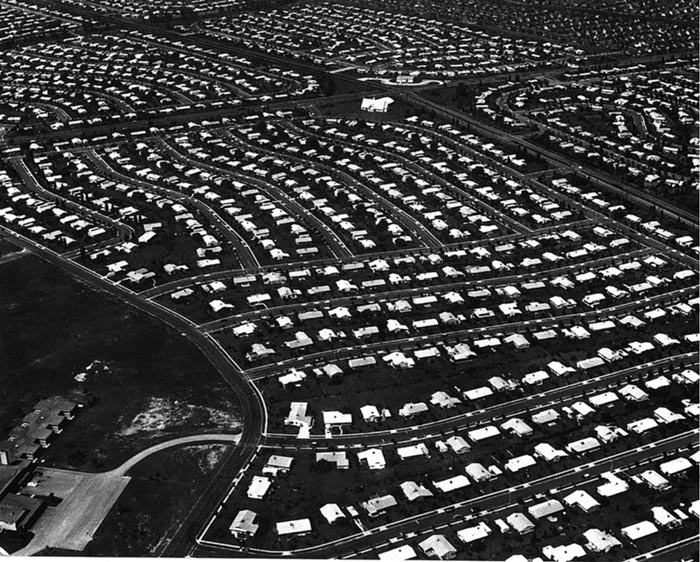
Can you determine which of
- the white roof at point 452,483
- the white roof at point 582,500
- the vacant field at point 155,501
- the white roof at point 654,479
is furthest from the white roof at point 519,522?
the vacant field at point 155,501

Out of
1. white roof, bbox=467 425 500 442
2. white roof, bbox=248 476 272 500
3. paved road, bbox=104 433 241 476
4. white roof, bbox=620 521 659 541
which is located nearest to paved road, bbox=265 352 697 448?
white roof, bbox=467 425 500 442

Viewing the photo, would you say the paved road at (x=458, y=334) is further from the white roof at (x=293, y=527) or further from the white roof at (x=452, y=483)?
the white roof at (x=452, y=483)

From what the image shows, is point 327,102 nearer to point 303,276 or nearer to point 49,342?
point 303,276

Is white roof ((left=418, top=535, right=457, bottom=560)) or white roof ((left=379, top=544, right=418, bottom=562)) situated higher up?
white roof ((left=418, top=535, right=457, bottom=560))

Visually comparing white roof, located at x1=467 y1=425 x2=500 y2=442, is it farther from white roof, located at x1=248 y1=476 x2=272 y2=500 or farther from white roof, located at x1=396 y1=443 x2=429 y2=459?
white roof, located at x1=248 y1=476 x2=272 y2=500

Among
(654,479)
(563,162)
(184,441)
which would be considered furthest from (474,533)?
(563,162)
